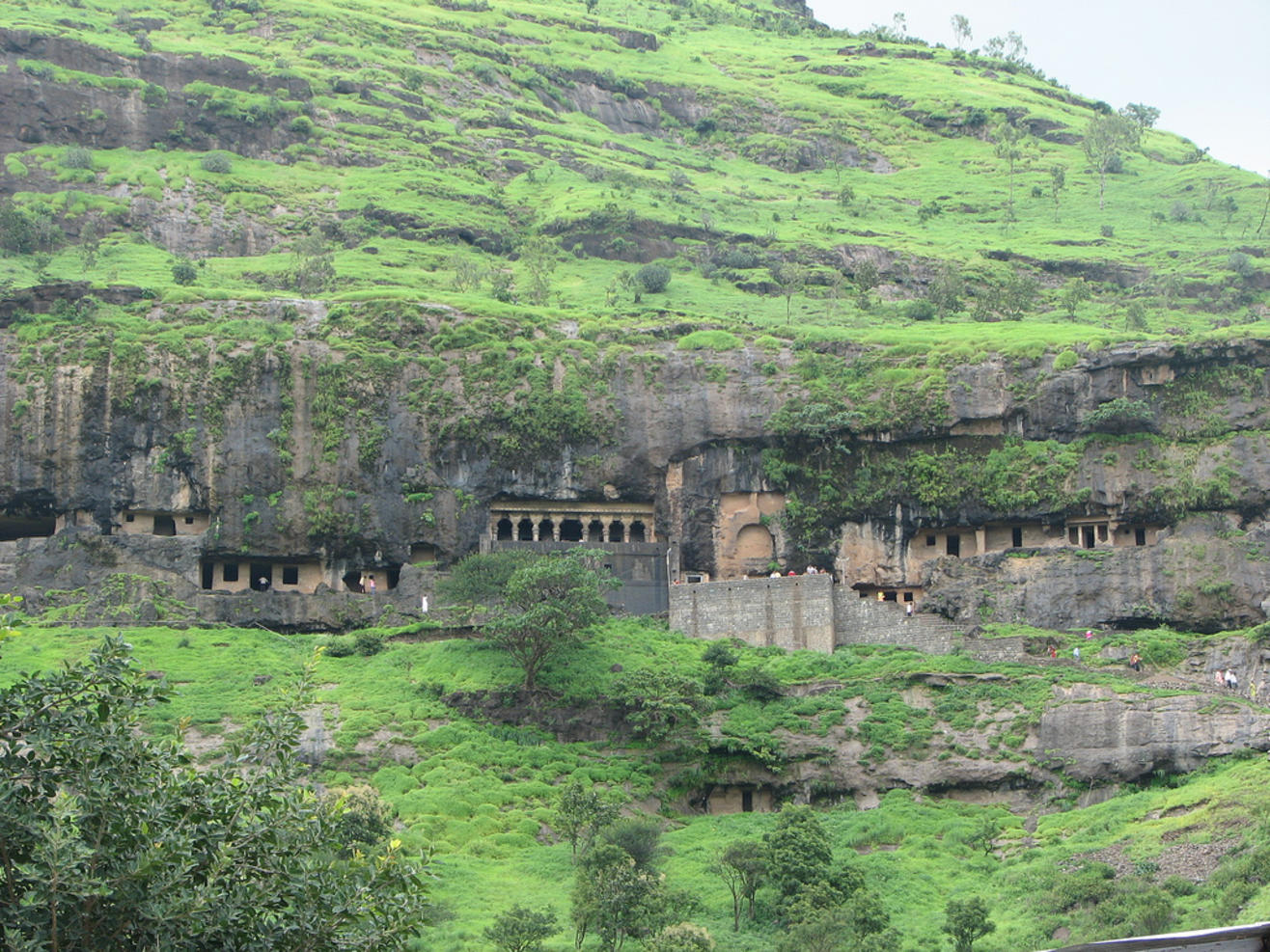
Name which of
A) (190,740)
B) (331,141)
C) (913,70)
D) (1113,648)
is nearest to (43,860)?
(190,740)

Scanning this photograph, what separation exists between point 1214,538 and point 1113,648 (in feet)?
21.9

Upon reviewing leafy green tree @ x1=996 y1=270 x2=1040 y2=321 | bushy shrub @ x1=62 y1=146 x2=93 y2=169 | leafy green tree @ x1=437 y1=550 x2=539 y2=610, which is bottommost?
leafy green tree @ x1=437 y1=550 x2=539 y2=610

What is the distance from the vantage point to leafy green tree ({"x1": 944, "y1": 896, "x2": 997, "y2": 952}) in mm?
34344

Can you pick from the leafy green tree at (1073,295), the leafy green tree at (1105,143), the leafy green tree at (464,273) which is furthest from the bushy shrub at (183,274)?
the leafy green tree at (1105,143)

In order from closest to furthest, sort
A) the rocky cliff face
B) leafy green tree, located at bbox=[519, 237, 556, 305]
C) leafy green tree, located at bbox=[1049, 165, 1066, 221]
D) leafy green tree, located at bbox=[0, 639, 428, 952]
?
1. leafy green tree, located at bbox=[0, 639, 428, 952]
2. the rocky cliff face
3. leafy green tree, located at bbox=[519, 237, 556, 305]
4. leafy green tree, located at bbox=[1049, 165, 1066, 221]

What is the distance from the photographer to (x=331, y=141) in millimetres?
102750

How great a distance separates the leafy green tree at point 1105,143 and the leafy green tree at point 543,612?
249 feet

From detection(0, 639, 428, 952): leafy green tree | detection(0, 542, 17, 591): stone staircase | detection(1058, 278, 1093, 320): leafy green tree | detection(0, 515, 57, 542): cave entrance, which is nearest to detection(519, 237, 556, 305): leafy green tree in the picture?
detection(1058, 278, 1093, 320): leafy green tree

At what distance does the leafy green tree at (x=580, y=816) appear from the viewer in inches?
1641

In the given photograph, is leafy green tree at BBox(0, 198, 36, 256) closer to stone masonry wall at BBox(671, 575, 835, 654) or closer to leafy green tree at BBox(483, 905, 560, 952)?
stone masonry wall at BBox(671, 575, 835, 654)

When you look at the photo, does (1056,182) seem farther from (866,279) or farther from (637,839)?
(637,839)

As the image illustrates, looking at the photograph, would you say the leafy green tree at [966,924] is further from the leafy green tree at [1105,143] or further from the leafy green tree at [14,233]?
the leafy green tree at [1105,143]

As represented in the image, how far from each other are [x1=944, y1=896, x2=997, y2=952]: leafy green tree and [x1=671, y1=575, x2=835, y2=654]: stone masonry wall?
19.5 meters

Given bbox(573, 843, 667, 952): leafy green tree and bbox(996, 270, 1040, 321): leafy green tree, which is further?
bbox(996, 270, 1040, 321): leafy green tree
